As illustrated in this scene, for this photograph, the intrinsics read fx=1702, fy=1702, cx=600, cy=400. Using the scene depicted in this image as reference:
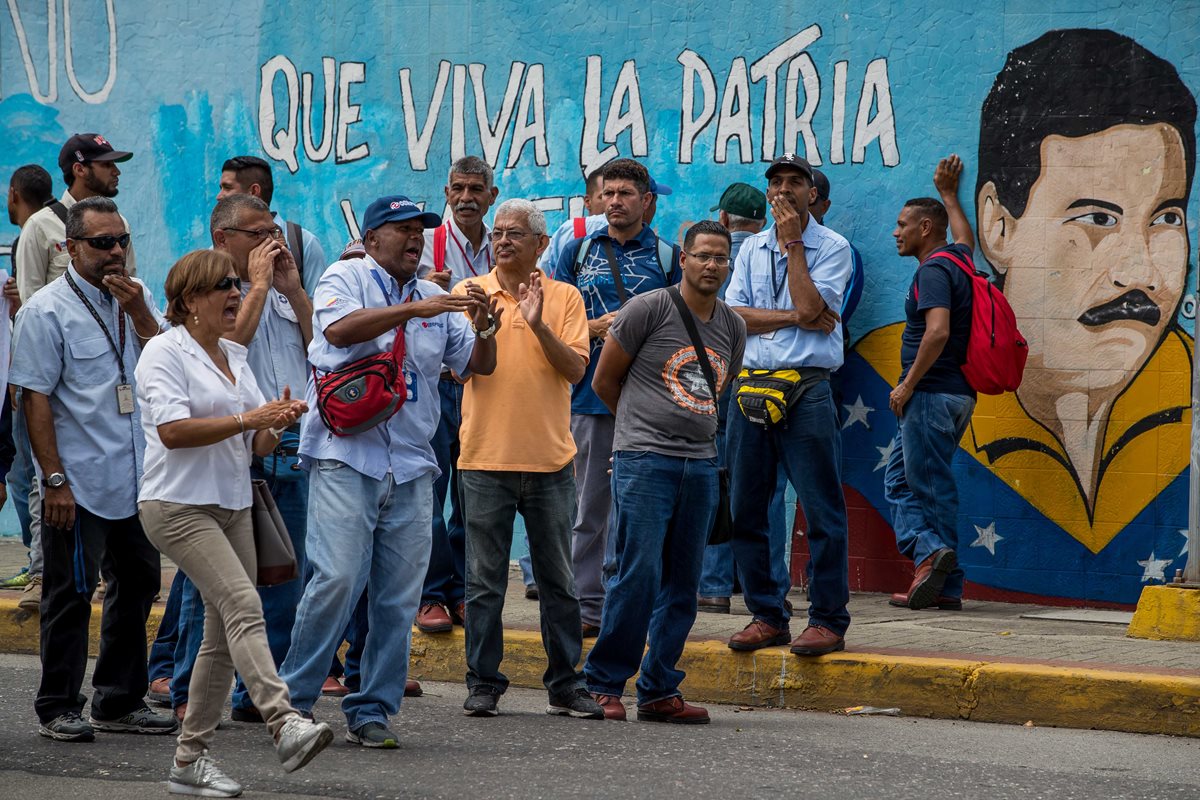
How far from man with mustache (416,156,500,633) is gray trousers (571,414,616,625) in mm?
580

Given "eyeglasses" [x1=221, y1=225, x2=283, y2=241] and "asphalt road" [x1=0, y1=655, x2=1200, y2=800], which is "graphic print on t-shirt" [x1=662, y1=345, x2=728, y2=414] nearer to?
"asphalt road" [x1=0, y1=655, x2=1200, y2=800]

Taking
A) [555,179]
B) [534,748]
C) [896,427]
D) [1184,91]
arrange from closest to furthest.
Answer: [534,748], [1184,91], [896,427], [555,179]

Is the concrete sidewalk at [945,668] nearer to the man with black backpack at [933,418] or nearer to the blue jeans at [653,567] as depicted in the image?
the man with black backpack at [933,418]

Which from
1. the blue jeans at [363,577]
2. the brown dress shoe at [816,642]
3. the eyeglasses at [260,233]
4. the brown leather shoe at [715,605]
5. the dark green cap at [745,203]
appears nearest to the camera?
the blue jeans at [363,577]

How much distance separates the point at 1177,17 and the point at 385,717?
5.80 meters

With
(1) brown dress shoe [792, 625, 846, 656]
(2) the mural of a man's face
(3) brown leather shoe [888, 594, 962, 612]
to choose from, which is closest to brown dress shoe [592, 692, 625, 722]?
(1) brown dress shoe [792, 625, 846, 656]

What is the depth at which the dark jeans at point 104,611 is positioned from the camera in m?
6.45

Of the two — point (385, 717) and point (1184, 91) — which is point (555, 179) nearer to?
point (1184, 91)

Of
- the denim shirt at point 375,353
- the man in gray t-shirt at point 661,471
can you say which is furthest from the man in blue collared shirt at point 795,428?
the denim shirt at point 375,353

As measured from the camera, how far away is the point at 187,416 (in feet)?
18.8

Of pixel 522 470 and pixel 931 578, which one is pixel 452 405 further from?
pixel 931 578

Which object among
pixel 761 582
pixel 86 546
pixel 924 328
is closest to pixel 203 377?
pixel 86 546

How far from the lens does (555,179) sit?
10.6 metres

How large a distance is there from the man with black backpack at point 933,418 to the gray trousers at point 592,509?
1904 millimetres
